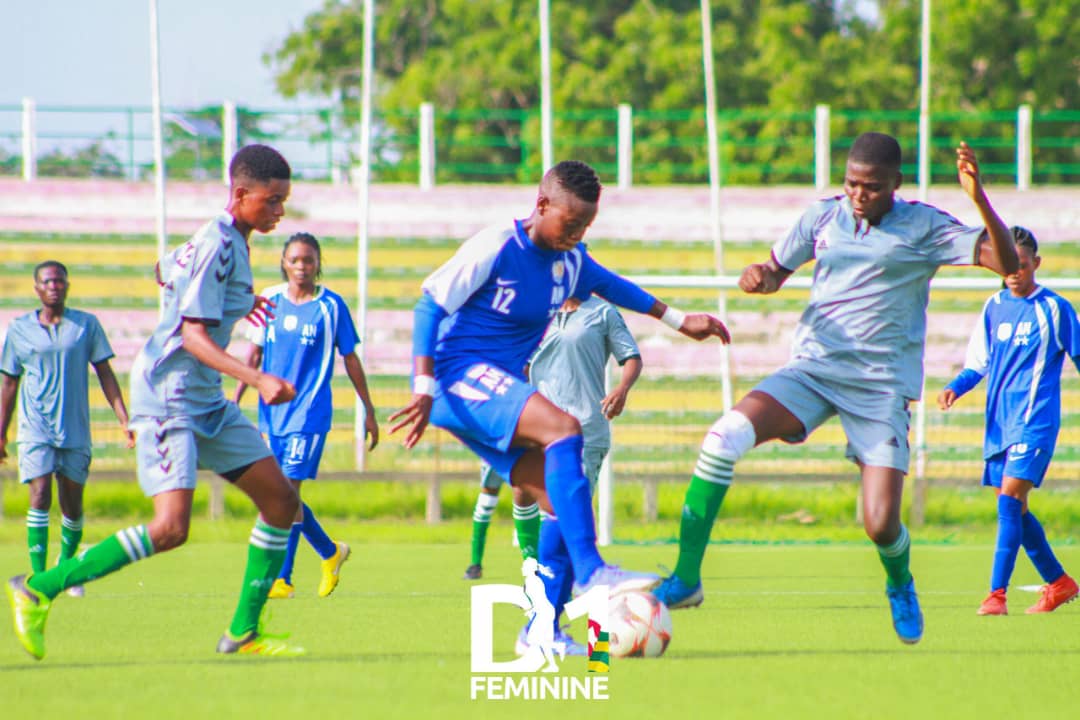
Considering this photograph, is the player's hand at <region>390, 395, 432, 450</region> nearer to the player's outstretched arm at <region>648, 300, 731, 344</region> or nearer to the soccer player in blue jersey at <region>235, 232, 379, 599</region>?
the player's outstretched arm at <region>648, 300, 731, 344</region>

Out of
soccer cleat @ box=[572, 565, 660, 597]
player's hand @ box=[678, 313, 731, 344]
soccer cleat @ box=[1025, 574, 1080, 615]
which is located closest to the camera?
soccer cleat @ box=[572, 565, 660, 597]

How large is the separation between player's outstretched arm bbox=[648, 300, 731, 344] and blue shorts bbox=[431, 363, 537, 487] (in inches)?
37.2

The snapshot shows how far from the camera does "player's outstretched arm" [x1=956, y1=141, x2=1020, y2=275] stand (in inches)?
259

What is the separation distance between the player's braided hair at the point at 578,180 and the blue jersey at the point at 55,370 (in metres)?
5.37

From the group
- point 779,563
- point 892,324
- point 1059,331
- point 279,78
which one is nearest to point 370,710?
point 892,324

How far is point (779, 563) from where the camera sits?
12992 mm

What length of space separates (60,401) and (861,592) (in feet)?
18.0

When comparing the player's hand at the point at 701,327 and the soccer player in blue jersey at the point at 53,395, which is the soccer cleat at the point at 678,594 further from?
the soccer player in blue jersey at the point at 53,395

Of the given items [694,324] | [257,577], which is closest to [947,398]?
[694,324]

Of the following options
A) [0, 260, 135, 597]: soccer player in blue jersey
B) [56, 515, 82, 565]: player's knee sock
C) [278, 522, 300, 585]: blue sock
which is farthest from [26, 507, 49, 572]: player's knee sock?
[278, 522, 300, 585]: blue sock

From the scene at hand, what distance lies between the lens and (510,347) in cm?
673

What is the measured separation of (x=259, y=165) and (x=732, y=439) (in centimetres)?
233

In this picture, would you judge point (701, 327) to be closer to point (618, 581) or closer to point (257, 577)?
point (618, 581)

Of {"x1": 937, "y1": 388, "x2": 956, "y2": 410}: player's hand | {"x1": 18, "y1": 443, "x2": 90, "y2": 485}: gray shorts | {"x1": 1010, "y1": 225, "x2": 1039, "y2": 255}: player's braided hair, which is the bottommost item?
{"x1": 18, "y1": 443, "x2": 90, "y2": 485}: gray shorts
